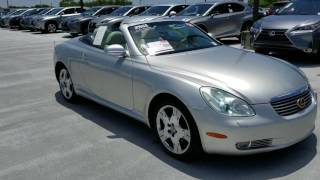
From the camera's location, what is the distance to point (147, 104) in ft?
15.3

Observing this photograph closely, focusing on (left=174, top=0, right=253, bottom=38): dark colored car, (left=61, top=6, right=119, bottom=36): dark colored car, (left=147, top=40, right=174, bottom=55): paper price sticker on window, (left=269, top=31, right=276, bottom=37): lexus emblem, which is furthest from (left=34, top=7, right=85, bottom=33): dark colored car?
(left=147, top=40, right=174, bottom=55): paper price sticker on window

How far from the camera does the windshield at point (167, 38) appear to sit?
5164 mm

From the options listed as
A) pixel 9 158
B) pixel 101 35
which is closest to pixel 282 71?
pixel 101 35

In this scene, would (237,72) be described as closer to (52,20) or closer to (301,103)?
(301,103)

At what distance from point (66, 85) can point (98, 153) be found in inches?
97.3

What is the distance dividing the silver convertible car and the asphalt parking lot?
0.25 m

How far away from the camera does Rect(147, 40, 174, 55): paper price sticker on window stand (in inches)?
201

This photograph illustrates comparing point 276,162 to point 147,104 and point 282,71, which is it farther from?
point 147,104

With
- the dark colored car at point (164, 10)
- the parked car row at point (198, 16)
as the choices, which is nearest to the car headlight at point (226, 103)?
the parked car row at point (198, 16)

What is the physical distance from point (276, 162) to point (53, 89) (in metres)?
5.15

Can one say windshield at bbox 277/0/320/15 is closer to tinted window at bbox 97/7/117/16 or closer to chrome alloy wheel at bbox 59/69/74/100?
chrome alloy wheel at bbox 59/69/74/100

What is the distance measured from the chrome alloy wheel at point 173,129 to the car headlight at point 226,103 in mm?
367

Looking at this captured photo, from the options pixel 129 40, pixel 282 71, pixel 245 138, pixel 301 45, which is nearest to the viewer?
pixel 245 138

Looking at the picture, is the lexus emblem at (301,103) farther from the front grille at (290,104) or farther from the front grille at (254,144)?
the front grille at (254,144)
